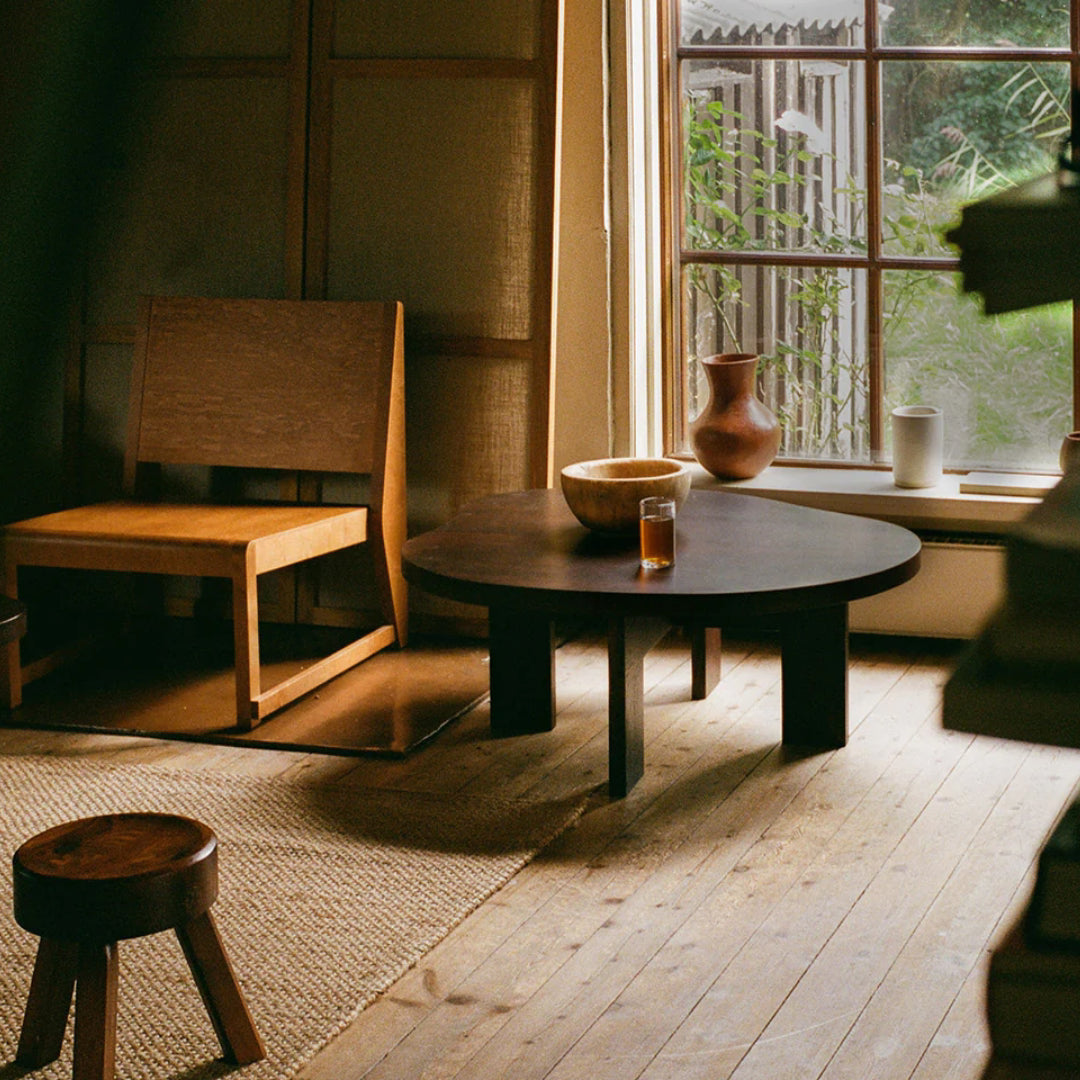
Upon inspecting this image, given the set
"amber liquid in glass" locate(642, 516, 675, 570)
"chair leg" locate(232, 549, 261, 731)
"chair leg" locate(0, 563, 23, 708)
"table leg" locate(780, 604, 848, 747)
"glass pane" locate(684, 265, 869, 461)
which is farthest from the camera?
"glass pane" locate(684, 265, 869, 461)

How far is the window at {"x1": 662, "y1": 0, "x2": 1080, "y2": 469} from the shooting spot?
3.83m

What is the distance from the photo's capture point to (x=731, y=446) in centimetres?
394

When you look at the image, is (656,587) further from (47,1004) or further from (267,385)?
(267,385)

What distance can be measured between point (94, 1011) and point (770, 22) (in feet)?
10.2

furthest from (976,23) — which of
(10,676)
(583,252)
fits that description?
(10,676)

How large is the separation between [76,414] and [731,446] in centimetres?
190

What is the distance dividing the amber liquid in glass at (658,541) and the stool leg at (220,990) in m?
1.19

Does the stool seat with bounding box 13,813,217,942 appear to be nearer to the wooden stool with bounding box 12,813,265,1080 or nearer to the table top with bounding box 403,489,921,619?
the wooden stool with bounding box 12,813,265,1080

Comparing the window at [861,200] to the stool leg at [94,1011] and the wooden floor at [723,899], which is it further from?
the stool leg at [94,1011]

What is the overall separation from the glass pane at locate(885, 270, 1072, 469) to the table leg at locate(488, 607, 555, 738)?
1331mm

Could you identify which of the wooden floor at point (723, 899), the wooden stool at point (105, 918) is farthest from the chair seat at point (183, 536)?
the wooden stool at point (105, 918)

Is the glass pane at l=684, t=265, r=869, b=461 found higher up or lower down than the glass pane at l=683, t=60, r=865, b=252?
lower down

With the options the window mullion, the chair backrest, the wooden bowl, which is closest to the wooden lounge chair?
the chair backrest

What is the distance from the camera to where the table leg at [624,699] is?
9.64 ft
